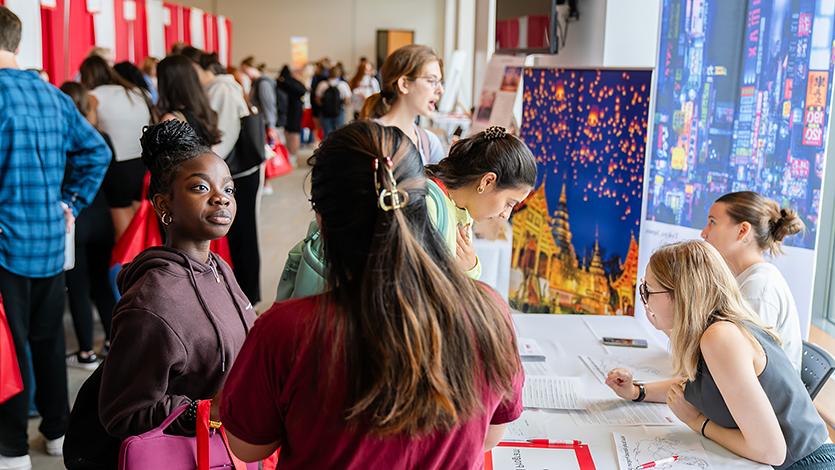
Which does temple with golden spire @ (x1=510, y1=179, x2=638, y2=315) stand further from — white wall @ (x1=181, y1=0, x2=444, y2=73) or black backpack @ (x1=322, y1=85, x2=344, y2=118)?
white wall @ (x1=181, y1=0, x2=444, y2=73)

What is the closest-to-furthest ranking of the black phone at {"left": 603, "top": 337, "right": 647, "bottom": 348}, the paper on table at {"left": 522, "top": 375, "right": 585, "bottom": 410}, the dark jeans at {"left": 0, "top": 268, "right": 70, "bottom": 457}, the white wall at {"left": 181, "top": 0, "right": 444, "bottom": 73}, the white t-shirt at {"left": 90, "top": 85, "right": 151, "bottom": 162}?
the paper on table at {"left": 522, "top": 375, "right": 585, "bottom": 410} → the black phone at {"left": 603, "top": 337, "right": 647, "bottom": 348} → the dark jeans at {"left": 0, "top": 268, "right": 70, "bottom": 457} → the white t-shirt at {"left": 90, "top": 85, "right": 151, "bottom": 162} → the white wall at {"left": 181, "top": 0, "right": 444, "bottom": 73}

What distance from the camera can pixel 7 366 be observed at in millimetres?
2627

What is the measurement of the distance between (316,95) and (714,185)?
11.4 metres

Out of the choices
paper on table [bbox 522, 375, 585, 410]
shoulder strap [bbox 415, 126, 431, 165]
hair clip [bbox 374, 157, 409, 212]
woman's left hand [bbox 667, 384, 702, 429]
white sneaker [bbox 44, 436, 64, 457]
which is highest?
hair clip [bbox 374, 157, 409, 212]

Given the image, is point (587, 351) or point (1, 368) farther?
point (1, 368)

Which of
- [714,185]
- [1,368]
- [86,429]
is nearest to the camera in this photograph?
[86,429]

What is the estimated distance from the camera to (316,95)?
45.2ft

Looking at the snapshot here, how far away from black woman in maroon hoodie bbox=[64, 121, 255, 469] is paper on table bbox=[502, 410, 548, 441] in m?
0.63

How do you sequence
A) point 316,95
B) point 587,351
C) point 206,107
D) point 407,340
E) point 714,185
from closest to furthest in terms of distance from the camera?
point 407,340, point 587,351, point 714,185, point 206,107, point 316,95

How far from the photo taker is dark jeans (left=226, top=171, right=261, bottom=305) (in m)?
4.46

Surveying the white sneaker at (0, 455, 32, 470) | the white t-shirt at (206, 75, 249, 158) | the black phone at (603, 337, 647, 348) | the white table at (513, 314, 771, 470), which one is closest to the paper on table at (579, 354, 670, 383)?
the white table at (513, 314, 771, 470)

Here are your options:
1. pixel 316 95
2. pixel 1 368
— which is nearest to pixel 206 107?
pixel 1 368

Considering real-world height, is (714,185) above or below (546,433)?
above

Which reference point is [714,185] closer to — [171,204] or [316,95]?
[171,204]
